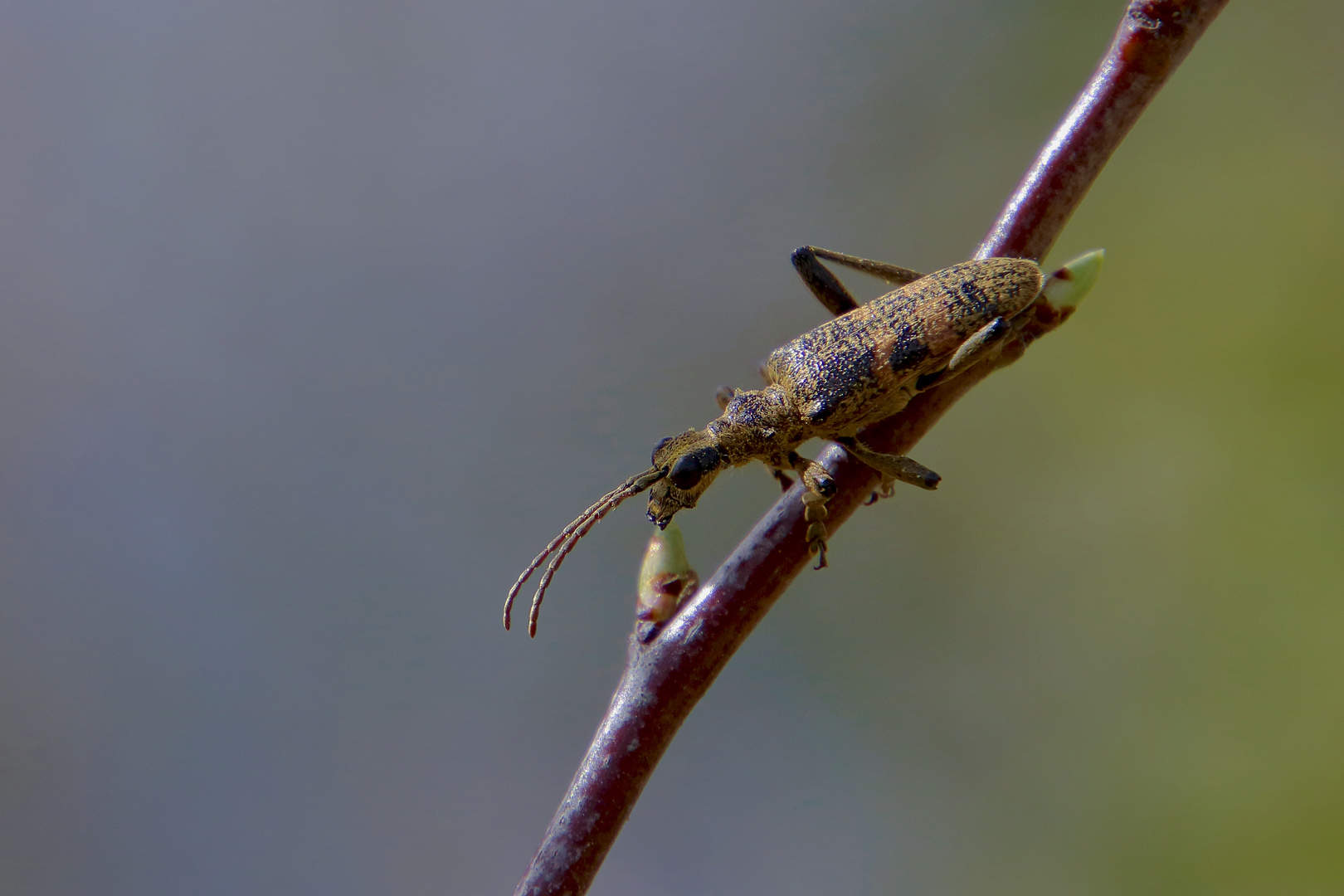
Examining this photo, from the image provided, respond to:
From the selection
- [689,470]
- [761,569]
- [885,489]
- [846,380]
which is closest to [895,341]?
[846,380]

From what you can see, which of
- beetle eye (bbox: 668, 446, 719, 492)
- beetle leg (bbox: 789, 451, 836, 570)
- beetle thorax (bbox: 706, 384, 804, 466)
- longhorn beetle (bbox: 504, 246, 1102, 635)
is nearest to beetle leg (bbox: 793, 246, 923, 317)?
longhorn beetle (bbox: 504, 246, 1102, 635)

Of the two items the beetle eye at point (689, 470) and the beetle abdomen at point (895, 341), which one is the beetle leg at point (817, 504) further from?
the beetle eye at point (689, 470)

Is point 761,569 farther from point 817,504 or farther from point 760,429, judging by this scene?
point 760,429

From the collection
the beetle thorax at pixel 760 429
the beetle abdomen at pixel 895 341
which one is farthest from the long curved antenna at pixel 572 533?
the beetle abdomen at pixel 895 341

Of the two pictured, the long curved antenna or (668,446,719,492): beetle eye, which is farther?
(668,446,719,492): beetle eye

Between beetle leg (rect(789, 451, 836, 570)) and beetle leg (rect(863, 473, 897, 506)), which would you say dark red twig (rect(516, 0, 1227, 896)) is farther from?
beetle leg (rect(863, 473, 897, 506))
